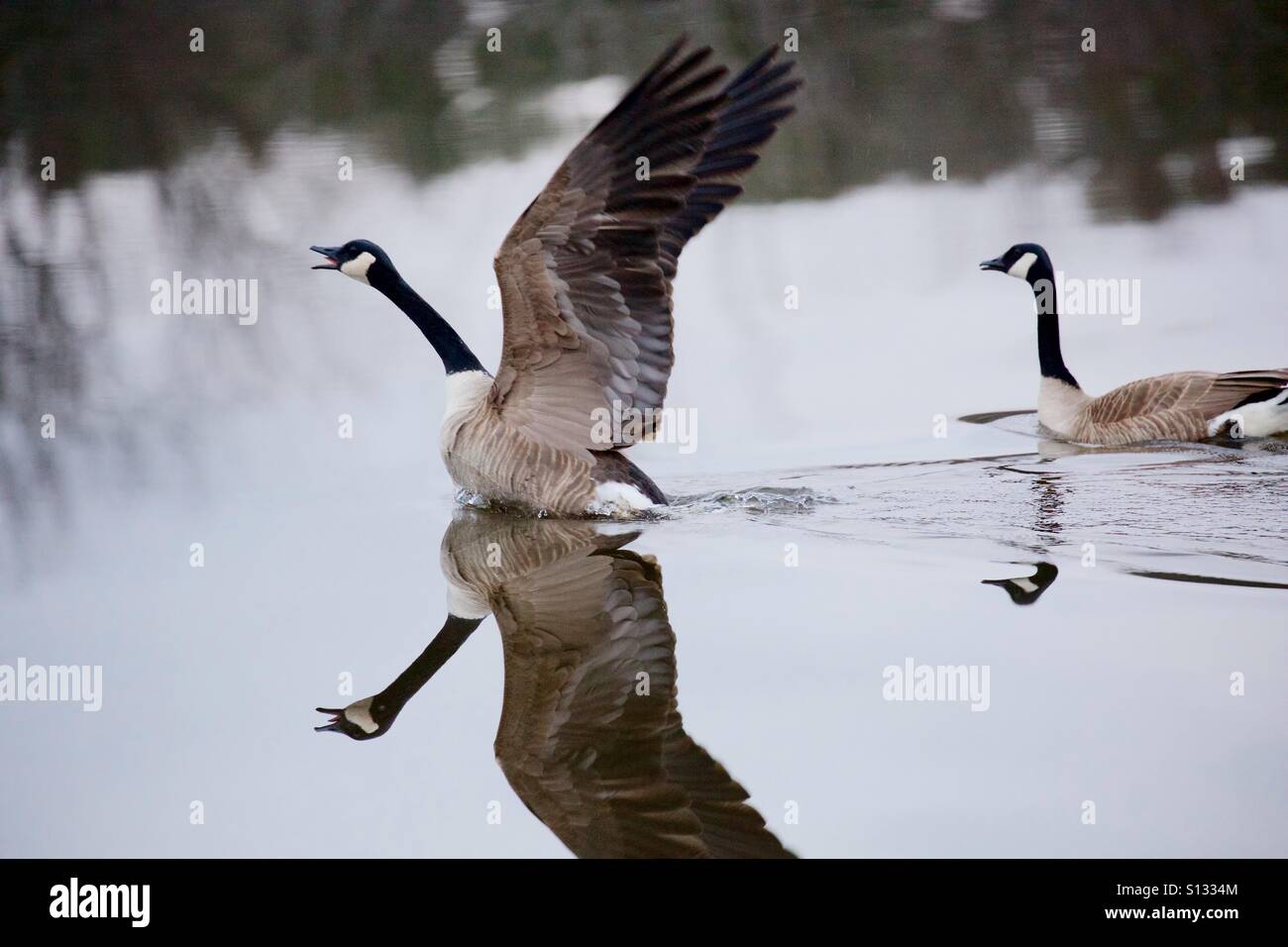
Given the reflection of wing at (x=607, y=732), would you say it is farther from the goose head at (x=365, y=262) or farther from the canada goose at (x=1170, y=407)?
the canada goose at (x=1170, y=407)

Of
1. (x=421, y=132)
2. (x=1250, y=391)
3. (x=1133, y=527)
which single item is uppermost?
(x=421, y=132)

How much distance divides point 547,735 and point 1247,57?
12.0 metres

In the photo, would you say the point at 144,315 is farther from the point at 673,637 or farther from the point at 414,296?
the point at 673,637

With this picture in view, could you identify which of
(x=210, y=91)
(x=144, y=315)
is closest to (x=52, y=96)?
(x=210, y=91)

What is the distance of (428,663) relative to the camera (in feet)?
16.5

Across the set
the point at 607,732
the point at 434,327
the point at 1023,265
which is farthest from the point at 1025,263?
the point at 607,732

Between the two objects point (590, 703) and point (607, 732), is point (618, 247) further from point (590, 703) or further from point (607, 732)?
point (607, 732)

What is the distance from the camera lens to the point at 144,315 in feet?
31.4

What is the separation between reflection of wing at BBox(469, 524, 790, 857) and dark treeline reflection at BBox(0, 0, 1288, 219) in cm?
655

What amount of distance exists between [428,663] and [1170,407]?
4.51 meters

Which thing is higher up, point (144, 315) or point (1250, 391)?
point (144, 315)

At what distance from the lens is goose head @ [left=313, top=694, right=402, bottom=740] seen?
4594mm
